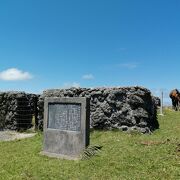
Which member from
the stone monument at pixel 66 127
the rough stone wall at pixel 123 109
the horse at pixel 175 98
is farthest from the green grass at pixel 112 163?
the horse at pixel 175 98

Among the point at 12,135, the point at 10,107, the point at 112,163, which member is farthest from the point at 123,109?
the point at 10,107

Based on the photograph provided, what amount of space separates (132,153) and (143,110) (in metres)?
5.38

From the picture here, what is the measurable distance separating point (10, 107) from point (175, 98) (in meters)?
13.0

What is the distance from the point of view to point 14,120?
67.9 ft

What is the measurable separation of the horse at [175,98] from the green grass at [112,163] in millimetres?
16709

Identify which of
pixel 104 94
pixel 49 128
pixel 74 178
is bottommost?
pixel 74 178

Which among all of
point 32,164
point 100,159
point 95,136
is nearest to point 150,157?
point 100,159

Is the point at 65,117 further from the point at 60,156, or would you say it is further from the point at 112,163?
the point at 112,163

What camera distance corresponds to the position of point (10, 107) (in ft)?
69.1

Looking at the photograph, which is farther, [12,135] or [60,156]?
[12,135]

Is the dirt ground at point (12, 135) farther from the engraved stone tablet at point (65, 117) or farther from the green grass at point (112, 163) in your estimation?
the engraved stone tablet at point (65, 117)

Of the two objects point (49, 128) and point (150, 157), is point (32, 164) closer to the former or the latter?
point (49, 128)

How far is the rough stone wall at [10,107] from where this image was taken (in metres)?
20.8

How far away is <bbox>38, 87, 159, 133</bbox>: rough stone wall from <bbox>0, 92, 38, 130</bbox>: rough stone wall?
5.43 meters
